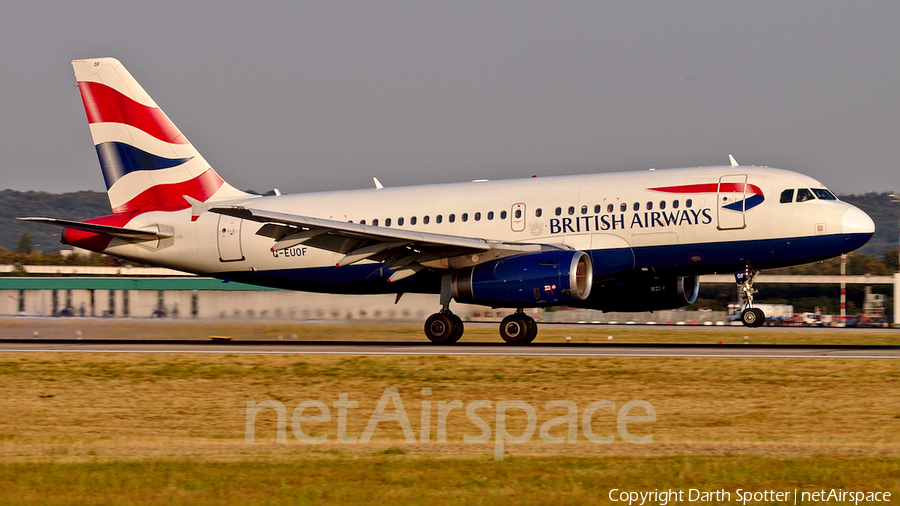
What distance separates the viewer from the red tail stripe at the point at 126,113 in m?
33.8

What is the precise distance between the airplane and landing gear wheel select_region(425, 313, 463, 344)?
0.04 metres

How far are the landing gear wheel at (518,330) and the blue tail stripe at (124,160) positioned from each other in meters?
13.2

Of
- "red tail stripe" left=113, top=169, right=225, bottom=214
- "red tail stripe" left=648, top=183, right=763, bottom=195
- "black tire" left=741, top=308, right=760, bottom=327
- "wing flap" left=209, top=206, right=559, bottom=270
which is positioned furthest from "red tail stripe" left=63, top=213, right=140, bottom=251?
"black tire" left=741, top=308, right=760, bottom=327

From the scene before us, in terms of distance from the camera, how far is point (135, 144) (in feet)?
111

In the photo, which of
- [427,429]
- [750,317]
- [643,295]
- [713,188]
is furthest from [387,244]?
[427,429]

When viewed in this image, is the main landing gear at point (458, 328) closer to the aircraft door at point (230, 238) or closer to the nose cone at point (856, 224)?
the aircraft door at point (230, 238)

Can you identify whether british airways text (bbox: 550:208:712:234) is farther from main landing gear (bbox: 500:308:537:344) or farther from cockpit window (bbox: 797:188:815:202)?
main landing gear (bbox: 500:308:537:344)

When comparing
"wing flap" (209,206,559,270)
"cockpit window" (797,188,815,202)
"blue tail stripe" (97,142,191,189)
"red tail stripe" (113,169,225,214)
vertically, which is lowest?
"wing flap" (209,206,559,270)

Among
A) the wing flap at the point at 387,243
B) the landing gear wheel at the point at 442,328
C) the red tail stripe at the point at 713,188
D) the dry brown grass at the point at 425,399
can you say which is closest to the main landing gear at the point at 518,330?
the landing gear wheel at the point at 442,328

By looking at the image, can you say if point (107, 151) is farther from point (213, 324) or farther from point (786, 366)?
point (786, 366)

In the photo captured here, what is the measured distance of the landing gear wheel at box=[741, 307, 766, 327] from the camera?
27.6 meters

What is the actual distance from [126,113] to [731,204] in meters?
20.7

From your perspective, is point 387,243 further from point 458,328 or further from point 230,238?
point 230,238

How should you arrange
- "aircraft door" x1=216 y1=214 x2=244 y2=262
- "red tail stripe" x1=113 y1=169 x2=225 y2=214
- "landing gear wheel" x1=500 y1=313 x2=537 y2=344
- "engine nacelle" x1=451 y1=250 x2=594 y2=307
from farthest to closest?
1. "red tail stripe" x1=113 y1=169 x2=225 y2=214
2. "aircraft door" x1=216 y1=214 x2=244 y2=262
3. "landing gear wheel" x1=500 y1=313 x2=537 y2=344
4. "engine nacelle" x1=451 y1=250 x2=594 y2=307
